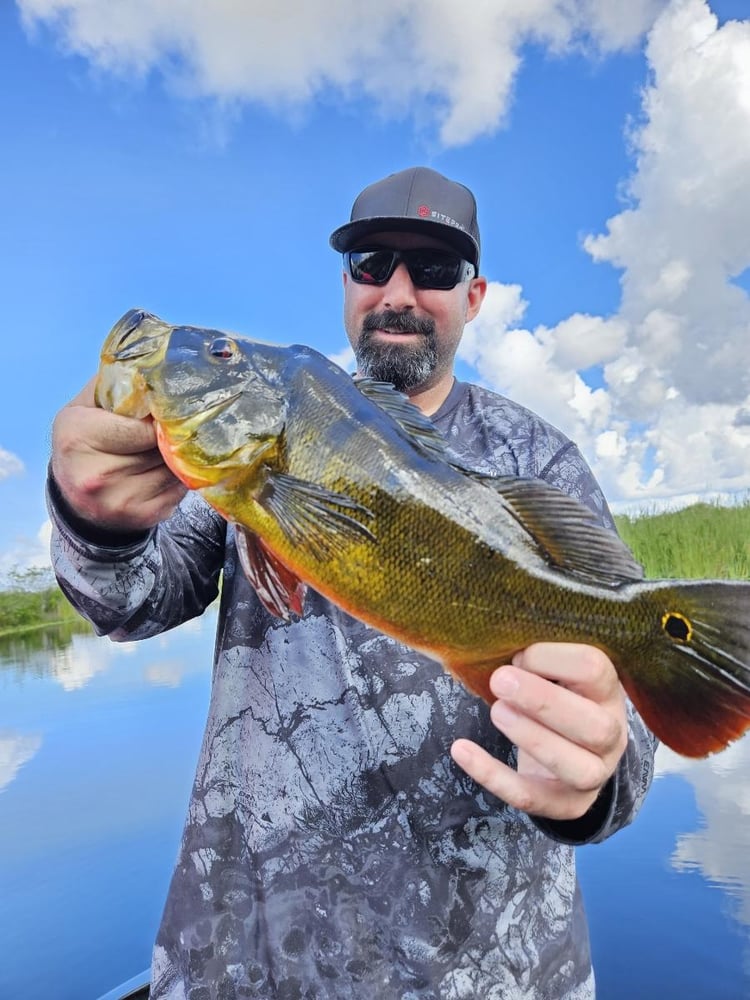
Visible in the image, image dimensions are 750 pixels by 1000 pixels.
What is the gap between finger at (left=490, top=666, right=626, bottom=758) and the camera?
5.82ft

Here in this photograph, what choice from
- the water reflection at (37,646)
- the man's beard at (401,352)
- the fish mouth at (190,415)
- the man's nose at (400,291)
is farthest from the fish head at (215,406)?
the water reflection at (37,646)

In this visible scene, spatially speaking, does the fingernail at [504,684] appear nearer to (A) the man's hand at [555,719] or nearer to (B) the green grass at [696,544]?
(A) the man's hand at [555,719]

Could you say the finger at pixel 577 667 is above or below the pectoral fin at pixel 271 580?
below

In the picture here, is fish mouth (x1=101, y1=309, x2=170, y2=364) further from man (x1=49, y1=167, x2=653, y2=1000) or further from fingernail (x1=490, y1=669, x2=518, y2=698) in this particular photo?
fingernail (x1=490, y1=669, x2=518, y2=698)

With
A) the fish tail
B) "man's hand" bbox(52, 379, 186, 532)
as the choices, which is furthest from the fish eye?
the fish tail

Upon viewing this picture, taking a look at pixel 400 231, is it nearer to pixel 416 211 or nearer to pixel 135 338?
pixel 416 211

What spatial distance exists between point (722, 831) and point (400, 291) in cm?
629

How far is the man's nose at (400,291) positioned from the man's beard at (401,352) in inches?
1.6

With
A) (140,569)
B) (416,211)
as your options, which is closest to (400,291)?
(416,211)

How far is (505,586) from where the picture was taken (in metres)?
1.94

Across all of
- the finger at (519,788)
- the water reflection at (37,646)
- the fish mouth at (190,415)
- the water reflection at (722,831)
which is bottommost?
the water reflection at (722,831)

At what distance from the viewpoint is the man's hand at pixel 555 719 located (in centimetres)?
179

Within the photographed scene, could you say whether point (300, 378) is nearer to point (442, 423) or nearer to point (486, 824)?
point (442, 423)

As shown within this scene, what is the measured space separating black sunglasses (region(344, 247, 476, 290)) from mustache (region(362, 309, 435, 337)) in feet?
0.53
